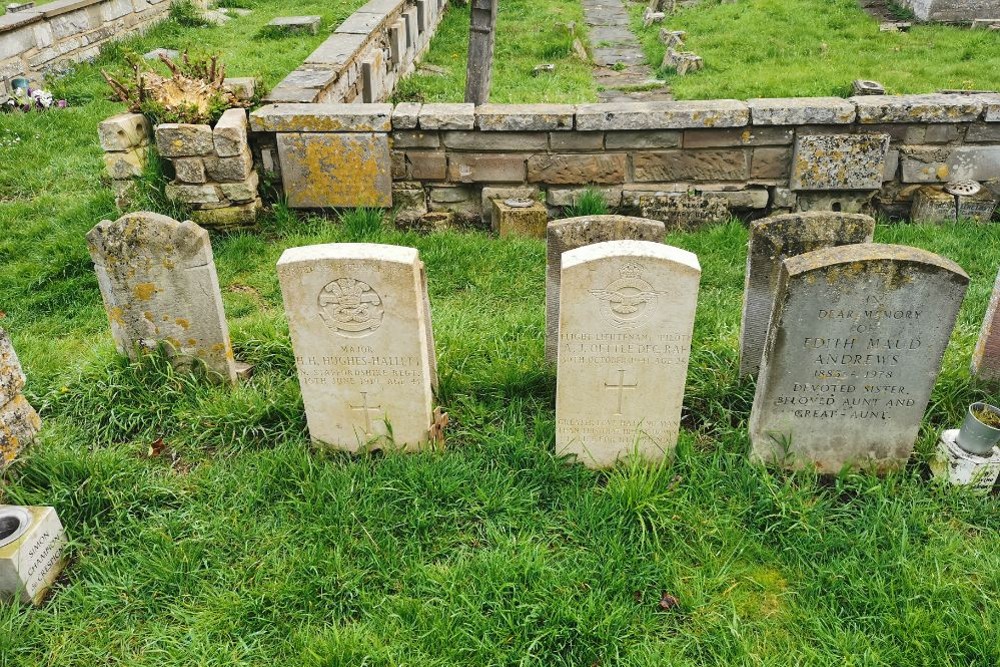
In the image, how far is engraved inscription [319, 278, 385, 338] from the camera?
339 centimetres

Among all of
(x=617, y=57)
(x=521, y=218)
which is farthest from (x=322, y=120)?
(x=617, y=57)

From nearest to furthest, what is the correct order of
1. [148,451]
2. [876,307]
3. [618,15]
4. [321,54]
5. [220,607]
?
1. [220,607]
2. [876,307]
3. [148,451]
4. [321,54]
5. [618,15]

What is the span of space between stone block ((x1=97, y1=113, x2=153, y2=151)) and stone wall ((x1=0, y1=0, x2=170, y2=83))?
4193mm

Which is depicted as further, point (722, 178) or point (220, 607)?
point (722, 178)

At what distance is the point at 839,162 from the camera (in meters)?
5.73

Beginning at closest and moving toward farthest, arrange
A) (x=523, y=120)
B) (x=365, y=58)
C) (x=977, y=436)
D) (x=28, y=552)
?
(x=28, y=552) → (x=977, y=436) → (x=523, y=120) → (x=365, y=58)

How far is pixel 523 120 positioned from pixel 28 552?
4137 millimetres

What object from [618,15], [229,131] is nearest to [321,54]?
[229,131]

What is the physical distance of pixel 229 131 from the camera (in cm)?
551

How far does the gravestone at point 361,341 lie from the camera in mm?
3367

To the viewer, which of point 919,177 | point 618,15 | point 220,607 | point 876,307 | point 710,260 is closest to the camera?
point 220,607

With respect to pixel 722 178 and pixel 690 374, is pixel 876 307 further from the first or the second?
pixel 722 178

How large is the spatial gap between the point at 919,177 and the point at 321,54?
549 centimetres

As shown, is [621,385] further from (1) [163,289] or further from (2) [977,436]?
(1) [163,289]
